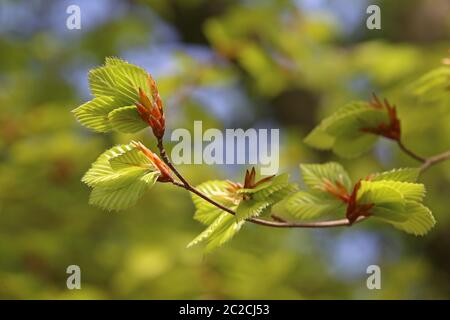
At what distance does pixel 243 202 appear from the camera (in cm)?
92

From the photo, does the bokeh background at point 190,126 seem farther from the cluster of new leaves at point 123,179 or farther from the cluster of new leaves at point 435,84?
the cluster of new leaves at point 123,179

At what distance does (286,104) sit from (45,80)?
1.44 meters

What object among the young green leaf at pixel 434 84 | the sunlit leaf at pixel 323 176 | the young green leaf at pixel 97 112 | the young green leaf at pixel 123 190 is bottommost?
the young green leaf at pixel 123 190

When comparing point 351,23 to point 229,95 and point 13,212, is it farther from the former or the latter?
point 13,212

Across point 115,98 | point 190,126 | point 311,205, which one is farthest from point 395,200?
point 190,126

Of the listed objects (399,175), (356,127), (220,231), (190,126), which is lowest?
(220,231)

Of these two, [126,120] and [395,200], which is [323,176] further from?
[126,120]

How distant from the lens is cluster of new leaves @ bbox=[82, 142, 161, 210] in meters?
0.88

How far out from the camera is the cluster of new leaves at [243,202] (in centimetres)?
90

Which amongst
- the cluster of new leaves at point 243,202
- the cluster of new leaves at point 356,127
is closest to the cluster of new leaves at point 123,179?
the cluster of new leaves at point 243,202

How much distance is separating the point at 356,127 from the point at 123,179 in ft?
1.73

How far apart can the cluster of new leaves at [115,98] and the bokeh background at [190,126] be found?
3.97 ft

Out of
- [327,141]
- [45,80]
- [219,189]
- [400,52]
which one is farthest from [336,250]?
[219,189]

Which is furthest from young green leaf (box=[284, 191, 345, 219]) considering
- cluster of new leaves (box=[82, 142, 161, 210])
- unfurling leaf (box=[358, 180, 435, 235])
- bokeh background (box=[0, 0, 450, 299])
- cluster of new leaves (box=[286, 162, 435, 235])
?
bokeh background (box=[0, 0, 450, 299])
